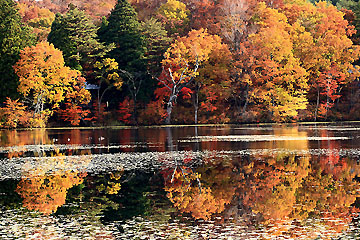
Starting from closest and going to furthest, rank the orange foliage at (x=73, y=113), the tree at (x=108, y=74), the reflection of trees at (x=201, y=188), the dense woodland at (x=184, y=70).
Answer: the reflection of trees at (x=201, y=188)
the dense woodland at (x=184, y=70)
the orange foliage at (x=73, y=113)
the tree at (x=108, y=74)

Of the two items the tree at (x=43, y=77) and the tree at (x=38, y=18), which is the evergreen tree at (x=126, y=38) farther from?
the tree at (x=38, y=18)

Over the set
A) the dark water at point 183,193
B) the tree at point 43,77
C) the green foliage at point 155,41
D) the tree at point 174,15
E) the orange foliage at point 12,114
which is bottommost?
the dark water at point 183,193

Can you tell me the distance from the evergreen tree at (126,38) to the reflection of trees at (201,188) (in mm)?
45086

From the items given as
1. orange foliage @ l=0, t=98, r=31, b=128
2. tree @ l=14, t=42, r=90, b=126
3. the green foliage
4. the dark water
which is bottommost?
the dark water

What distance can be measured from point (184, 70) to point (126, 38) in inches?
368

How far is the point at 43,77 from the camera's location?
66062 mm

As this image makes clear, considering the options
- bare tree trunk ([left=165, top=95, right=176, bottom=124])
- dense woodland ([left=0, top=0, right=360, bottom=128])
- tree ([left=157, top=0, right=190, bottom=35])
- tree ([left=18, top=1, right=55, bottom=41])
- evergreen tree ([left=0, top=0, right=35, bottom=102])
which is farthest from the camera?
tree ([left=18, top=1, right=55, bottom=41])

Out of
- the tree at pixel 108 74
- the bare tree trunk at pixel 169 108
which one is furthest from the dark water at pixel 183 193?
the tree at pixel 108 74

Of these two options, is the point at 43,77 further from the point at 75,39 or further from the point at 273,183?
the point at 273,183

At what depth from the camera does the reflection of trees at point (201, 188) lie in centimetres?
1795

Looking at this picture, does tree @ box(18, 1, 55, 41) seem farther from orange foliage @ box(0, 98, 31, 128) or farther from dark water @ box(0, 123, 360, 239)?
dark water @ box(0, 123, 360, 239)

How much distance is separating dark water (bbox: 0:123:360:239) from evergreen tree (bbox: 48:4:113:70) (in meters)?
35.6

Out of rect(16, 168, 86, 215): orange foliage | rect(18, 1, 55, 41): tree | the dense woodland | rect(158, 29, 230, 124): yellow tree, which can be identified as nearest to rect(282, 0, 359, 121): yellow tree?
the dense woodland

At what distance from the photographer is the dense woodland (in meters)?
67.1
